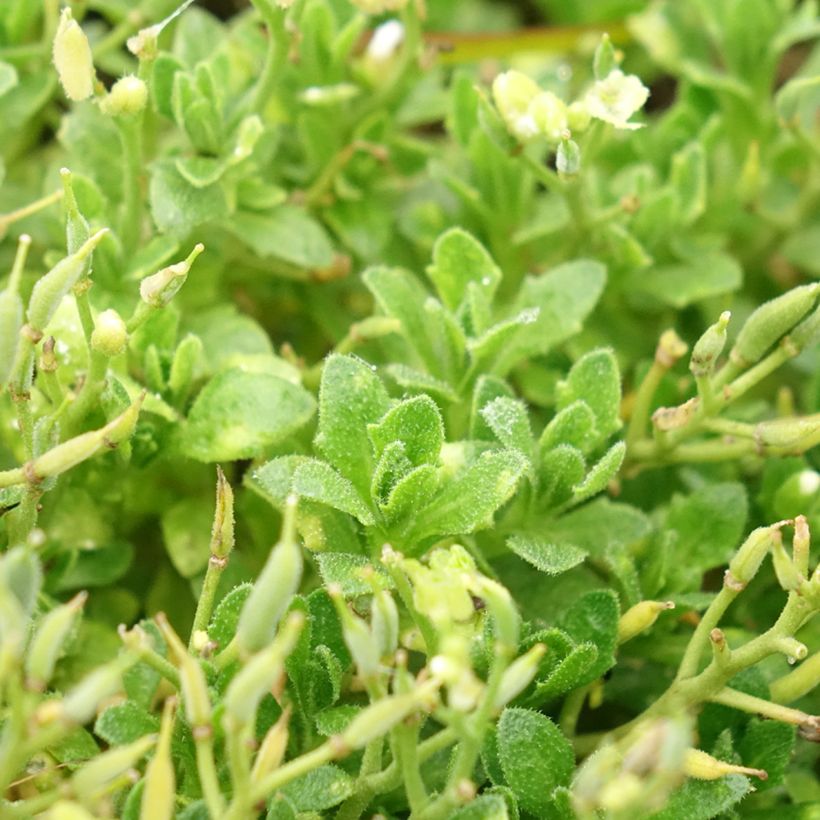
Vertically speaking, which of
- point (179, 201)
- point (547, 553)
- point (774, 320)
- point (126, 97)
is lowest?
point (547, 553)

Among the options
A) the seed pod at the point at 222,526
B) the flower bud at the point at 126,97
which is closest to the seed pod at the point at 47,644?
the seed pod at the point at 222,526

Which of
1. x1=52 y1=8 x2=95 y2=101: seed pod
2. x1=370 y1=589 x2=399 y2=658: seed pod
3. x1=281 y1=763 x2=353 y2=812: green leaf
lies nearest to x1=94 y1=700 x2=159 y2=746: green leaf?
x1=281 y1=763 x2=353 y2=812: green leaf

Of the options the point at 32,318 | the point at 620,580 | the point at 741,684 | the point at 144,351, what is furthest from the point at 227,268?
the point at 741,684

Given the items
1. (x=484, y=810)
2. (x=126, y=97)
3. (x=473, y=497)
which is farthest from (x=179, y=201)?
A: (x=484, y=810)

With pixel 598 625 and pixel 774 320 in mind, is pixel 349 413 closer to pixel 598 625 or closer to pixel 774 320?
pixel 598 625

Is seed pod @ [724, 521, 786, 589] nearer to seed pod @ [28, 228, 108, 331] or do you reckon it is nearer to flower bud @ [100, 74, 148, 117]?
seed pod @ [28, 228, 108, 331]

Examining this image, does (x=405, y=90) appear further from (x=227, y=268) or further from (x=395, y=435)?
(x=395, y=435)

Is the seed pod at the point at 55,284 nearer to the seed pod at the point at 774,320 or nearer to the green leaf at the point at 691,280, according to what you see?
the seed pod at the point at 774,320
